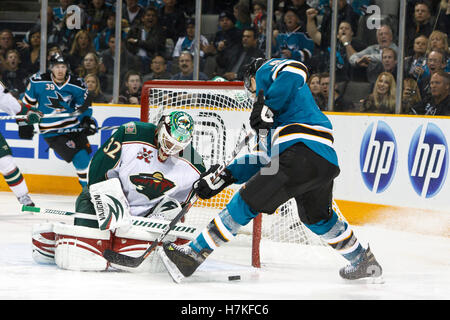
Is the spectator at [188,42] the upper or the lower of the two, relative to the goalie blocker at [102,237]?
upper

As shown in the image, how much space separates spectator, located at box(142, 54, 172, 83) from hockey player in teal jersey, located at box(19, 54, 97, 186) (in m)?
0.73

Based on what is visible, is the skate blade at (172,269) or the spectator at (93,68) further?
the spectator at (93,68)

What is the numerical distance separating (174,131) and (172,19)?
3331mm

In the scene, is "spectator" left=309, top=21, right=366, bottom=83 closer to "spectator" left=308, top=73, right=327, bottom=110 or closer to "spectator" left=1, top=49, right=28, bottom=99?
"spectator" left=308, top=73, right=327, bottom=110

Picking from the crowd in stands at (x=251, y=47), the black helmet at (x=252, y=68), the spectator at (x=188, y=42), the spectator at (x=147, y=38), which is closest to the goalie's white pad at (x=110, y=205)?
the black helmet at (x=252, y=68)

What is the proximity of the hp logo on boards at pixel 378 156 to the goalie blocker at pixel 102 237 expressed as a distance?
7.08ft

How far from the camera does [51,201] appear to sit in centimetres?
604

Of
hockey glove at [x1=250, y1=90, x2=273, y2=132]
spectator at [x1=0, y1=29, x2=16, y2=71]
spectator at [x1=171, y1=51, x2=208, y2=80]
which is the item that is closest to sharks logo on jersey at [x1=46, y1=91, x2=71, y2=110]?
spectator at [x1=171, y1=51, x2=208, y2=80]

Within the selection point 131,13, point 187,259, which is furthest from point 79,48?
point 187,259

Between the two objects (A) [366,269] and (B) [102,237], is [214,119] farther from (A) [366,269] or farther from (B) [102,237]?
(A) [366,269]

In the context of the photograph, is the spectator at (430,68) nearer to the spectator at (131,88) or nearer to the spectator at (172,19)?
the spectator at (172,19)

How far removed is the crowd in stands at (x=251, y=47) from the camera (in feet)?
16.7

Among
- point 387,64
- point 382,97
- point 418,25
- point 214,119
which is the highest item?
point 418,25

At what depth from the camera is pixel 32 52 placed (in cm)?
685
